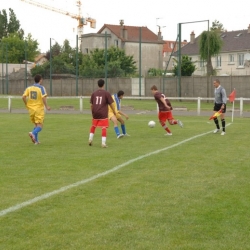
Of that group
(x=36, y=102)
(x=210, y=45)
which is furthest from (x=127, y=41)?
(x=36, y=102)

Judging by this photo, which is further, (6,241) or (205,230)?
(205,230)

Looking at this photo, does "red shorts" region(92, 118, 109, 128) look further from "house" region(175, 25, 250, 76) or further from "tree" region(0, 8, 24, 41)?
"tree" region(0, 8, 24, 41)

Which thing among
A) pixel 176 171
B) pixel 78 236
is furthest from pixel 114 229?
pixel 176 171

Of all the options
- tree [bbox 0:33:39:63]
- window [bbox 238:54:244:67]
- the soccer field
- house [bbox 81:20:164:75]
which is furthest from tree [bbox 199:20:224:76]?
tree [bbox 0:33:39:63]

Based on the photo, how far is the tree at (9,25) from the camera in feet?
420

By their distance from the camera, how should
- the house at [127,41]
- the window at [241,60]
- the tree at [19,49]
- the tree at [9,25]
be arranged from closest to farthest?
the window at [241,60]
the house at [127,41]
the tree at [19,49]
the tree at [9,25]

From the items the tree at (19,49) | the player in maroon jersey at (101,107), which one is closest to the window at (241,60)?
the tree at (19,49)

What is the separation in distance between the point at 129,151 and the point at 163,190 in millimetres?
5236

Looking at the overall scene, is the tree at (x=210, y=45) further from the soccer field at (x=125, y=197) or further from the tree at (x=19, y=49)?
the tree at (x=19, y=49)

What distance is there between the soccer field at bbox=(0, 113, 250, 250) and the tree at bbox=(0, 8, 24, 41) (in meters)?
117

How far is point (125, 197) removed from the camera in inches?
325

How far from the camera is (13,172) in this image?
10578 mm

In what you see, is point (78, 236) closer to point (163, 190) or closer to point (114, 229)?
point (114, 229)

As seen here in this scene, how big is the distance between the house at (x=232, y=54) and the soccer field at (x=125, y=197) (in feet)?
177
